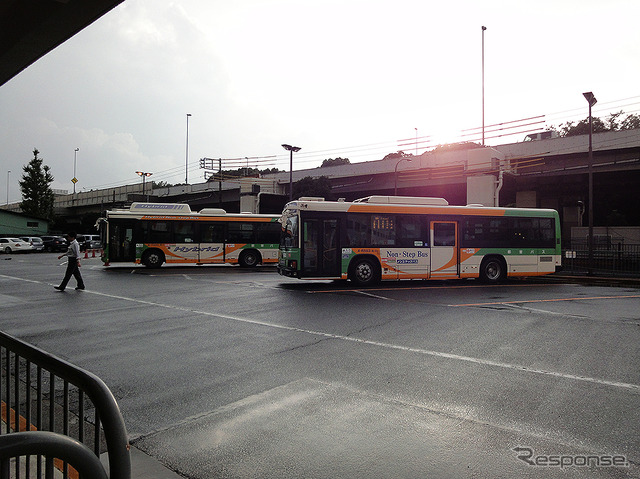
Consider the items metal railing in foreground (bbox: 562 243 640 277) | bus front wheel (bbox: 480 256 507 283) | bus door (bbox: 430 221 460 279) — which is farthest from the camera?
metal railing in foreground (bbox: 562 243 640 277)

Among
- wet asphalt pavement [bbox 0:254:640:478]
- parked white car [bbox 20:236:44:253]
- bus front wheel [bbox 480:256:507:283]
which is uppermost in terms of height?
parked white car [bbox 20:236:44:253]

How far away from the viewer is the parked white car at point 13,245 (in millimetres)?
44188

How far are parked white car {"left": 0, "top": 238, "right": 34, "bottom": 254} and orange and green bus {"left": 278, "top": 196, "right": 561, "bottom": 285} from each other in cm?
Result: 3844

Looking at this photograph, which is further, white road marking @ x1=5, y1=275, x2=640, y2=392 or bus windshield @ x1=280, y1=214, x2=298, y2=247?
bus windshield @ x1=280, y1=214, x2=298, y2=247

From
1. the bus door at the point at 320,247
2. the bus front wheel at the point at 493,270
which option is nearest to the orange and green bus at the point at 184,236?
the bus door at the point at 320,247

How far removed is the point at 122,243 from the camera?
2361cm

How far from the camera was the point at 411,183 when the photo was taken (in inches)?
1560

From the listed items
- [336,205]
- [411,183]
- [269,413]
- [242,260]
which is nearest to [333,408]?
[269,413]

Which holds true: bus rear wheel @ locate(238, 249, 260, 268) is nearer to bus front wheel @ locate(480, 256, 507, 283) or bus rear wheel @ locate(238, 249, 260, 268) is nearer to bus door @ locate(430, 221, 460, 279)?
bus door @ locate(430, 221, 460, 279)

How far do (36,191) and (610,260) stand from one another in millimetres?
78750

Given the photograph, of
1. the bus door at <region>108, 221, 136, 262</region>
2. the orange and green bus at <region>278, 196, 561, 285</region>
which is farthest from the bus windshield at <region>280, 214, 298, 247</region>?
the bus door at <region>108, 221, 136, 262</region>

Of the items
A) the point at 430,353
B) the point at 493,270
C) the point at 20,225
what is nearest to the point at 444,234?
the point at 493,270

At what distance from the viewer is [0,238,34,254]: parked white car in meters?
44.2

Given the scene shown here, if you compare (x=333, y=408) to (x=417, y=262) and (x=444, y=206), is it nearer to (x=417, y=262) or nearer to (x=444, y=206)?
(x=417, y=262)
